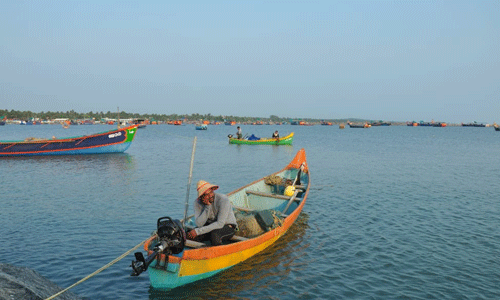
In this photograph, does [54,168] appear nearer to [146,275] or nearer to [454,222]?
[146,275]

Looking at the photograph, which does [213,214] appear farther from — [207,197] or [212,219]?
[207,197]

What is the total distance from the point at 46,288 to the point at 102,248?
3.38 m

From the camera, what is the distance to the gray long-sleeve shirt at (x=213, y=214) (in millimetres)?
8461

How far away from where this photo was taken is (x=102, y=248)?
10477 millimetres

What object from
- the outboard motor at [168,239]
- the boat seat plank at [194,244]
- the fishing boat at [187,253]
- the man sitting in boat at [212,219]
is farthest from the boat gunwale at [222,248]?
the boat seat plank at [194,244]

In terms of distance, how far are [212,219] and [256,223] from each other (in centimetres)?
220

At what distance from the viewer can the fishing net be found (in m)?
10.1

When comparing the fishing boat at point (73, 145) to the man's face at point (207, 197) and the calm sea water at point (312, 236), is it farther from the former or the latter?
the man's face at point (207, 197)

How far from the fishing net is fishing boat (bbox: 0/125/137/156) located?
1137 inches

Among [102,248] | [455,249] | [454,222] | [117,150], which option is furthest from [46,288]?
[117,150]

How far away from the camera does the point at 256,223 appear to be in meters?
10.5

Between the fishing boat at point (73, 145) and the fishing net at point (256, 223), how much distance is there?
1137 inches

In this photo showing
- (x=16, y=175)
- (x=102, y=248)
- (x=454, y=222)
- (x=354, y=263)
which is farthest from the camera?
(x=16, y=175)

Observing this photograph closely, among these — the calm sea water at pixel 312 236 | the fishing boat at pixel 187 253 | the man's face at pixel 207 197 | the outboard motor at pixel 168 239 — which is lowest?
the calm sea water at pixel 312 236
